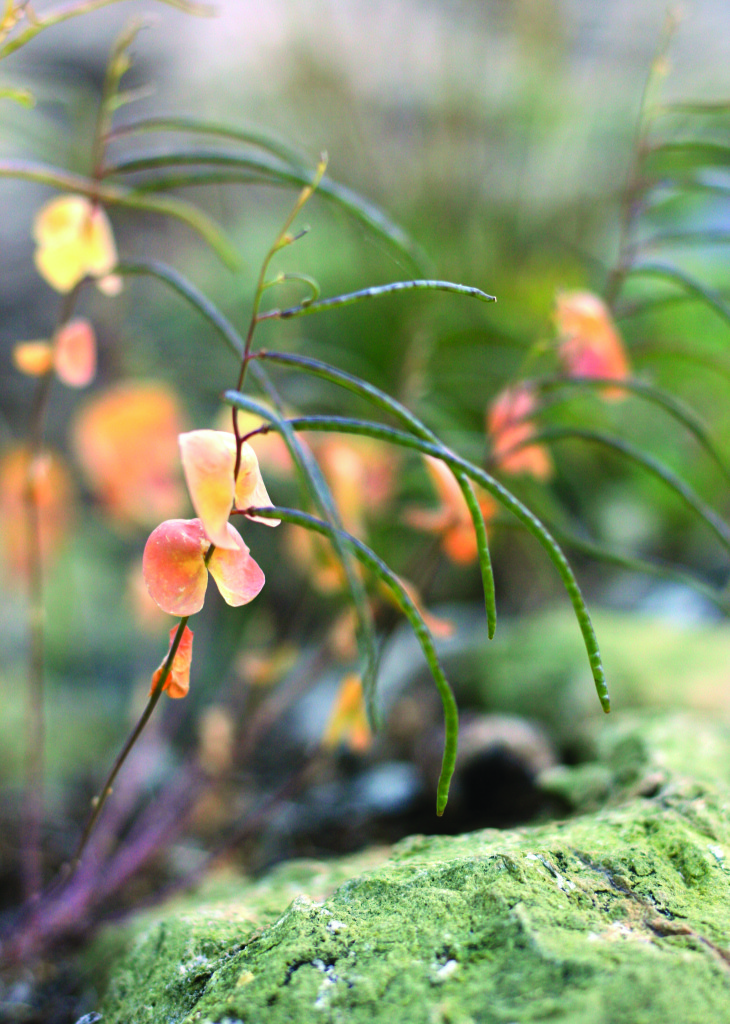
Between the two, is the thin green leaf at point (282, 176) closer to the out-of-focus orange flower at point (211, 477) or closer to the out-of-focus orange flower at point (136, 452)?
the out-of-focus orange flower at point (211, 477)

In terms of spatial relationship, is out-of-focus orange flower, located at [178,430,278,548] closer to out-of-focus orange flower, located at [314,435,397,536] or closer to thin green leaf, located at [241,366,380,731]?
thin green leaf, located at [241,366,380,731]

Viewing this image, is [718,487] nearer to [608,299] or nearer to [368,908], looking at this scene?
[608,299]

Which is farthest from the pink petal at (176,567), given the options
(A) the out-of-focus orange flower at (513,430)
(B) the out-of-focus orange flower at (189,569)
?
(A) the out-of-focus orange flower at (513,430)

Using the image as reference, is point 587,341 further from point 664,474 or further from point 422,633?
point 422,633

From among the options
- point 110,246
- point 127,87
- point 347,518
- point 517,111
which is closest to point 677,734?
point 347,518

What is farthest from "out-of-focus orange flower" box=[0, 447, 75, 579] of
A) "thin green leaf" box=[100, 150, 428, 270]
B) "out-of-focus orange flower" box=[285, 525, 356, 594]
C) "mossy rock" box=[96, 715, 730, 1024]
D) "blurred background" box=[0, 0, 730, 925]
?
"mossy rock" box=[96, 715, 730, 1024]
